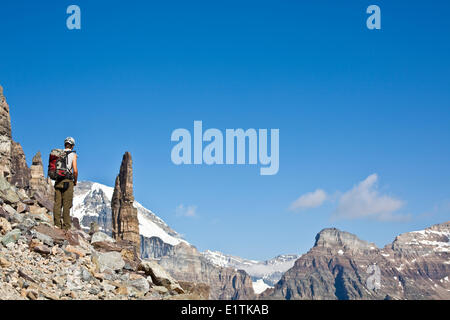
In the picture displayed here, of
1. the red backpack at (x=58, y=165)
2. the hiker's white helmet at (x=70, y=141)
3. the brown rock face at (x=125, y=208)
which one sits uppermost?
the brown rock face at (x=125, y=208)

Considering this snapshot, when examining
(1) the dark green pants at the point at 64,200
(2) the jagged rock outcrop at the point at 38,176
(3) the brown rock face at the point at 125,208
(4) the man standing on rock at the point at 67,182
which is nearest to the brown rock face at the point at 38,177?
(2) the jagged rock outcrop at the point at 38,176

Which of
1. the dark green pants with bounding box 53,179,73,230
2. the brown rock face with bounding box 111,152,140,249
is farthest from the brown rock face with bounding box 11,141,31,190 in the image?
the dark green pants with bounding box 53,179,73,230

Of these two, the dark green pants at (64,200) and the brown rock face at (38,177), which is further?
the brown rock face at (38,177)

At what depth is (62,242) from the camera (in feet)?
73.0

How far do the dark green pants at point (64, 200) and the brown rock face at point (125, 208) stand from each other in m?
129

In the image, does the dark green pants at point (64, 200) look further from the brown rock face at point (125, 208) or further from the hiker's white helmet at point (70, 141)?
the brown rock face at point (125, 208)

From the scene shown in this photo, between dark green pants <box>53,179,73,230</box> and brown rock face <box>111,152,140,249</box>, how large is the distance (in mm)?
128997

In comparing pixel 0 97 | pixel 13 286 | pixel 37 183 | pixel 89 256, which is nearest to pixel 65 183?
pixel 89 256

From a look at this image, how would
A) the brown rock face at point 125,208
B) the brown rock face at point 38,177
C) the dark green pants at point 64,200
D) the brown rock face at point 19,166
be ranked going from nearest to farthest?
the dark green pants at point 64,200 < the brown rock face at point 38,177 < the brown rock face at point 19,166 < the brown rock face at point 125,208

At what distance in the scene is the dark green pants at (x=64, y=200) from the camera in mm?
22902

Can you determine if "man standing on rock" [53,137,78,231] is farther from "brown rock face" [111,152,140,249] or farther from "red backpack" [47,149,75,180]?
"brown rock face" [111,152,140,249]
